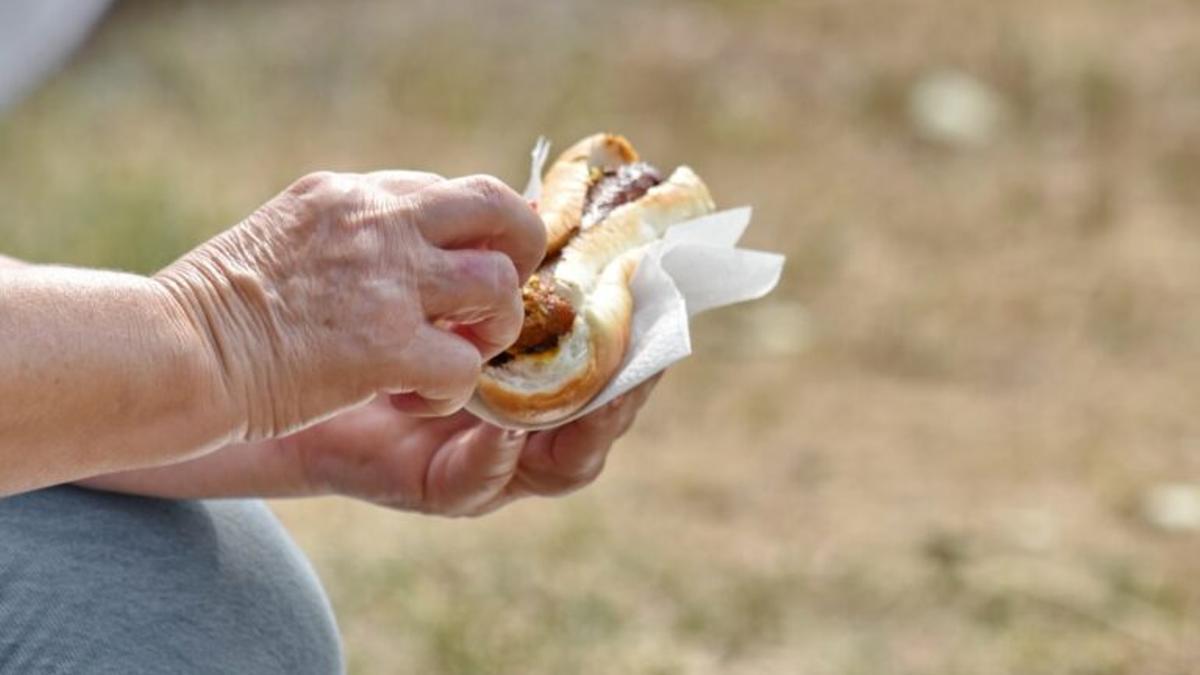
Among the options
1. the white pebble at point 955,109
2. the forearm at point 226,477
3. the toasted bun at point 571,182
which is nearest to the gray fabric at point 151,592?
the forearm at point 226,477

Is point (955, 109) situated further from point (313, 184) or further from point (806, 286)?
point (313, 184)

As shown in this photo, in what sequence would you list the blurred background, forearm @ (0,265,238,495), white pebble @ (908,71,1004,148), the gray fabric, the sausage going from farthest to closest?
1. white pebble @ (908,71,1004,148)
2. the blurred background
3. the sausage
4. the gray fabric
5. forearm @ (0,265,238,495)

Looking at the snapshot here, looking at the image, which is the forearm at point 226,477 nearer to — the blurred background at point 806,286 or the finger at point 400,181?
the finger at point 400,181

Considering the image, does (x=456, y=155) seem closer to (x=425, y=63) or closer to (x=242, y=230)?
(x=425, y=63)

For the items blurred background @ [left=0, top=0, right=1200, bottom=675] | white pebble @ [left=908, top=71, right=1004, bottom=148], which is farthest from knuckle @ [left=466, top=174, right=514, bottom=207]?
white pebble @ [left=908, top=71, right=1004, bottom=148]

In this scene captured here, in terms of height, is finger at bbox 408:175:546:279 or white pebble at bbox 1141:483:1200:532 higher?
finger at bbox 408:175:546:279

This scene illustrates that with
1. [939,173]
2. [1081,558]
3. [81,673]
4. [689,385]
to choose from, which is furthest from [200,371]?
[939,173]

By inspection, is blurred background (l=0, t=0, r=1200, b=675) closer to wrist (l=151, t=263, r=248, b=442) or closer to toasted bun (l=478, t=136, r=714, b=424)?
toasted bun (l=478, t=136, r=714, b=424)
